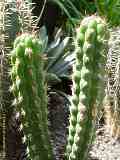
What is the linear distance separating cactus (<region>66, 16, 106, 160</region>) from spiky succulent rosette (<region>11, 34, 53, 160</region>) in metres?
0.17

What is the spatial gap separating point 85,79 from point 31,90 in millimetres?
285

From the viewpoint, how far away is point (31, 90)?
2.64 m

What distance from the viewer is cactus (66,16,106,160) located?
2.59 metres

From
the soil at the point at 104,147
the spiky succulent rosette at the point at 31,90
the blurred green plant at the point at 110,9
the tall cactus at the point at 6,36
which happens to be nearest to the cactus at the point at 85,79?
the spiky succulent rosette at the point at 31,90

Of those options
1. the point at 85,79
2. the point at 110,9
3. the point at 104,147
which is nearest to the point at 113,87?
the point at 104,147

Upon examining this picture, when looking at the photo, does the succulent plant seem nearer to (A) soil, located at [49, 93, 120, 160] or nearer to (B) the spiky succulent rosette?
(A) soil, located at [49, 93, 120, 160]

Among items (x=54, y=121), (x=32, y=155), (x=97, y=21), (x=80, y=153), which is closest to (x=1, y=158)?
(x=32, y=155)

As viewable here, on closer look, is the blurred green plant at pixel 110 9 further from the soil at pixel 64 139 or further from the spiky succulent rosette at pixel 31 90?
the spiky succulent rosette at pixel 31 90

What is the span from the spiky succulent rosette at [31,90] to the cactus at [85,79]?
0.17 meters

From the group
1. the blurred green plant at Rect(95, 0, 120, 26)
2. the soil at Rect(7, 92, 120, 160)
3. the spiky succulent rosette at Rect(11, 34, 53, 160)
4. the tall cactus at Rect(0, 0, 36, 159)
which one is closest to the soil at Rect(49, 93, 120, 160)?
the soil at Rect(7, 92, 120, 160)

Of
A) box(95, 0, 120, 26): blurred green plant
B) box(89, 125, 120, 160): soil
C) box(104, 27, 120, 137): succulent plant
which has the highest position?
box(95, 0, 120, 26): blurred green plant

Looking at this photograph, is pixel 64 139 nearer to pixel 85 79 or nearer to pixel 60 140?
pixel 60 140

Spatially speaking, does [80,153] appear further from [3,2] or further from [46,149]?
[3,2]

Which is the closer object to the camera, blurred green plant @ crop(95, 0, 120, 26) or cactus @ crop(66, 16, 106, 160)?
cactus @ crop(66, 16, 106, 160)
